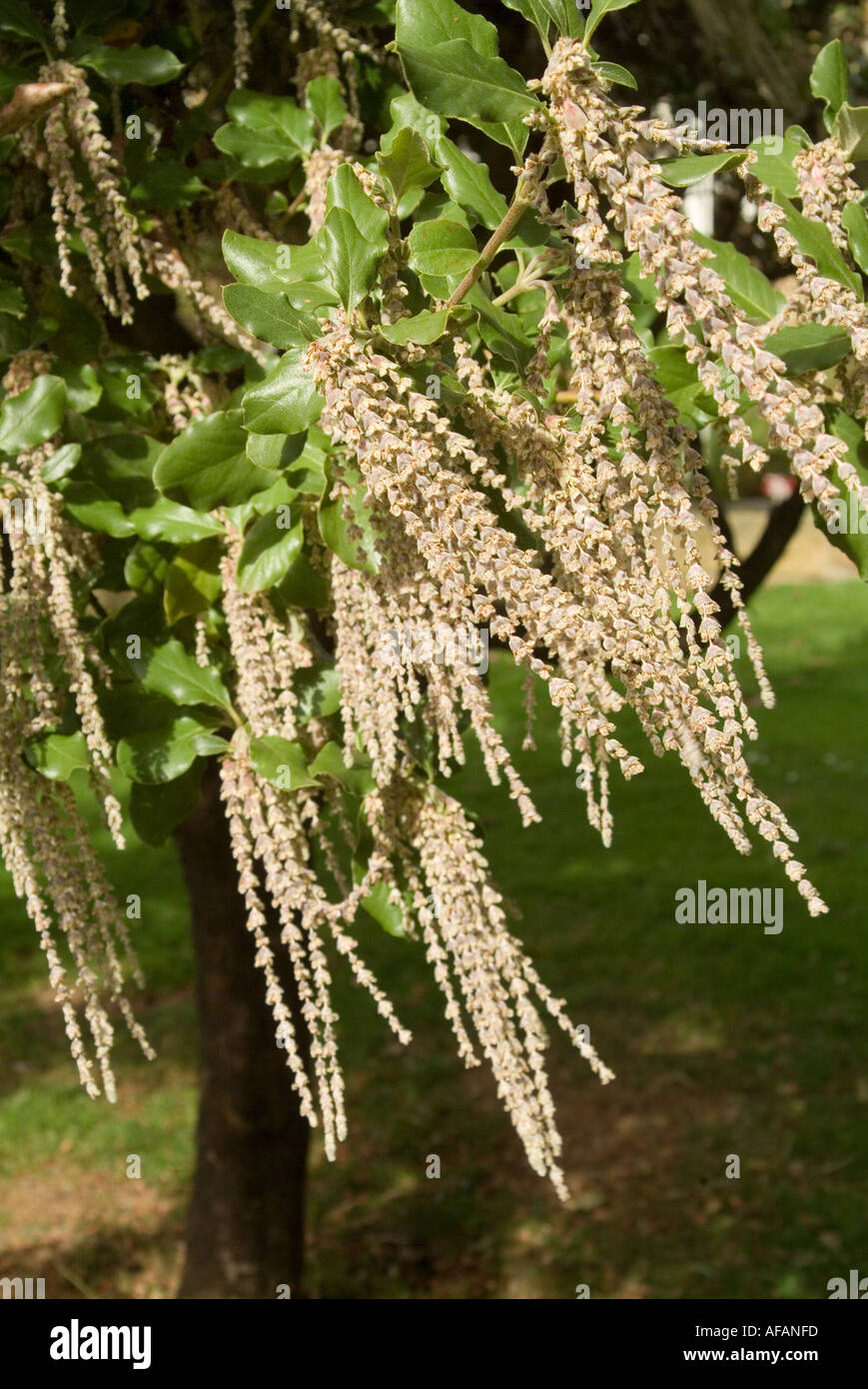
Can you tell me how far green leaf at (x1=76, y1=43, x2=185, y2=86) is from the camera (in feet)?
6.43

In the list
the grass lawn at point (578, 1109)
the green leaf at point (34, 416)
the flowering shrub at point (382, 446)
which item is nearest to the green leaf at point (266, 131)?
the flowering shrub at point (382, 446)

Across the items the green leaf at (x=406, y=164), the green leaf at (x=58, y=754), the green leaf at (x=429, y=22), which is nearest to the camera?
the green leaf at (x=429, y=22)

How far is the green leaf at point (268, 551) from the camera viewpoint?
1.77 metres

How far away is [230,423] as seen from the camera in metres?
1.76

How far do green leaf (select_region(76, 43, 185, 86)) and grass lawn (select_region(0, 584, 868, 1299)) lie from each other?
10.7 ft

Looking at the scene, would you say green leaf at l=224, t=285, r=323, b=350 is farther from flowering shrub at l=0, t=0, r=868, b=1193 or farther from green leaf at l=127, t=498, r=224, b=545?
green leaf at l=127, t=498, r=224, b=545

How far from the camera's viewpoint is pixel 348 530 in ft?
5.42

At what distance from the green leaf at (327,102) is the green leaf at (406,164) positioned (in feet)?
1.81

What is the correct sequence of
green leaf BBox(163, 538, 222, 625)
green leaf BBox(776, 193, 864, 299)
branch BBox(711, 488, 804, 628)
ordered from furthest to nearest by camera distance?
branch BBox(711, 488, 804, 628) → green leaf BBox(163, 538, 222, 625) → green leaf BBox(776, 193, 864, 299)

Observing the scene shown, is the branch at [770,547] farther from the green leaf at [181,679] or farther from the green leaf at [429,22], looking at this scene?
the green leaf at [429,22]

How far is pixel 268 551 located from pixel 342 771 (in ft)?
1.06

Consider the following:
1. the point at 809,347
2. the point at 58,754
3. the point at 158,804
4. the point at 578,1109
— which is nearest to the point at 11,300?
the point at 58,754

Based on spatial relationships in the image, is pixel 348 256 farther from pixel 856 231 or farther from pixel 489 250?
pixel 856 231


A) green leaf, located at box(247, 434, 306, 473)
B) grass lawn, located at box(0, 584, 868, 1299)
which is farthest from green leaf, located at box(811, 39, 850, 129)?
grass lawn, located at box(0, 584, 868, 1299)
